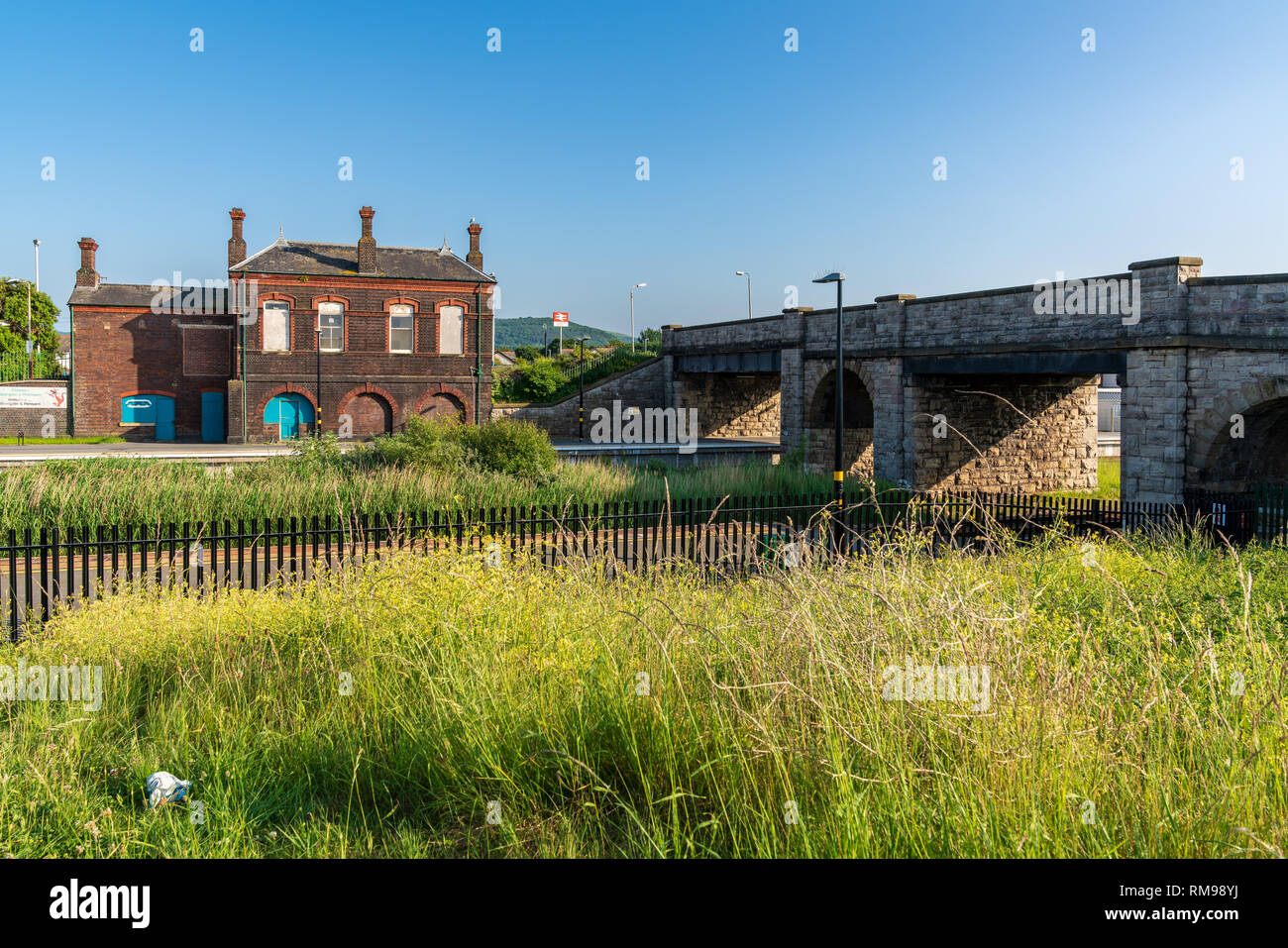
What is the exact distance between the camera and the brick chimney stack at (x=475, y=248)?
1645 inches

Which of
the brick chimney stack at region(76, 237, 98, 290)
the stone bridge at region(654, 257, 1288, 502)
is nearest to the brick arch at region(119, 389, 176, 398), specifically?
the brick chimney stack at region(76, 237, 98, 290)

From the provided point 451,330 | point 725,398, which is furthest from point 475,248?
point 725,398

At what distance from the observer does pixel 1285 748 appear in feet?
12.2

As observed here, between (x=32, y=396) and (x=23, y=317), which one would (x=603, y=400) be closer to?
(x=32, y=396)

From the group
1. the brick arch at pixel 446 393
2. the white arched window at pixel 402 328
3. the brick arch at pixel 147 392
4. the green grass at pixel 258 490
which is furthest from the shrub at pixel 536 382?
the green grass at pixel 258 490

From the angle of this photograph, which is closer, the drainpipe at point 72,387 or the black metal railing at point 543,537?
the black metal railing at point 543,537

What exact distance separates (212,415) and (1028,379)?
3350 cm

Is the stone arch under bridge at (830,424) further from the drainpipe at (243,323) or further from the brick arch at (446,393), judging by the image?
the drainpipe at (243,323)

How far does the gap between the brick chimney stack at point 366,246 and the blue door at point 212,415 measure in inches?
358

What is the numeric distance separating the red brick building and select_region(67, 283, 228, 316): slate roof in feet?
0.21

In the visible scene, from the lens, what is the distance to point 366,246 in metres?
39.1
